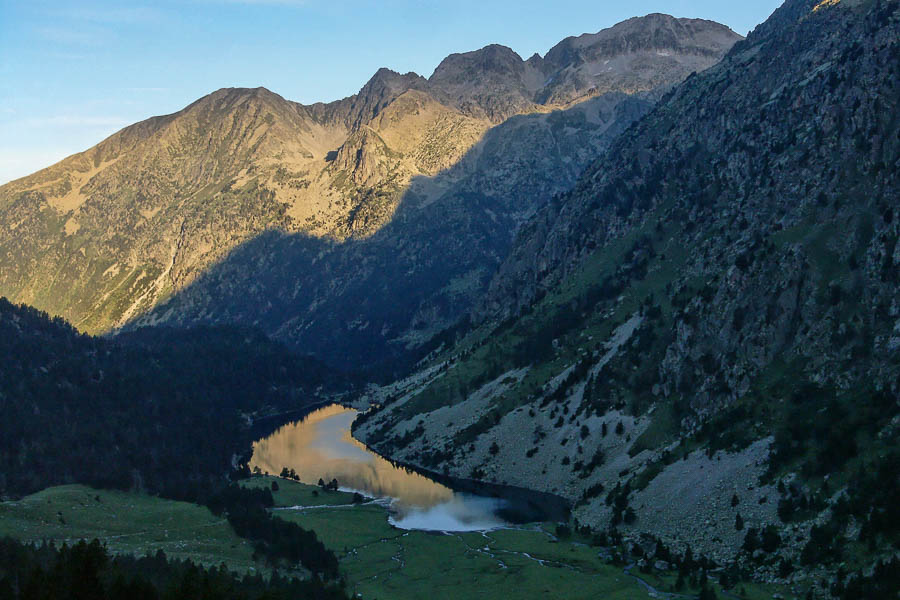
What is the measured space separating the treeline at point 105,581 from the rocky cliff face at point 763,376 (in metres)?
52.9

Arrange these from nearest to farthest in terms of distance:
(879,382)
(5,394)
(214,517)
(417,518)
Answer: (879,382) → (214,517) → (417,518) → (5,394)

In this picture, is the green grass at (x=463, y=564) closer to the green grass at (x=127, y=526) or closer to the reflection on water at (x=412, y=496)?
the reflection on water at (x=412, y=496)

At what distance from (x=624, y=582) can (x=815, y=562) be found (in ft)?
69.3

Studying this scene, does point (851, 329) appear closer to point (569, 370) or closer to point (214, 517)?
point (569, 370)

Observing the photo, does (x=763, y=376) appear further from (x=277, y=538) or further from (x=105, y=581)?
(x=105, y=581)

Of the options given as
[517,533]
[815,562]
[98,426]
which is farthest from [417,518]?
[98,426]

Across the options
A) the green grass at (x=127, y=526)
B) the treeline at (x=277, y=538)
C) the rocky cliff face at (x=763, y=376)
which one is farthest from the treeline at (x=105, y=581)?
the rocky cliff face at (x=763, y=376)

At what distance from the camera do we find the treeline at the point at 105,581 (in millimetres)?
64938

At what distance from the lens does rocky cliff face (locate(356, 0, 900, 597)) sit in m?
97.5

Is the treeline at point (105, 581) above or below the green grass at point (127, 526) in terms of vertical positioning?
above

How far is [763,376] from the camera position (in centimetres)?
12862

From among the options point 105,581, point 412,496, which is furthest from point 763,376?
point 105,581

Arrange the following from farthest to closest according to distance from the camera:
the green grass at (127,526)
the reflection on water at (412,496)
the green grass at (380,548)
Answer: the reflection on water at (412,496) < the green grass at (127,526) < the green grass at (380,548)

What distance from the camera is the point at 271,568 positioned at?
10481 centimetres
